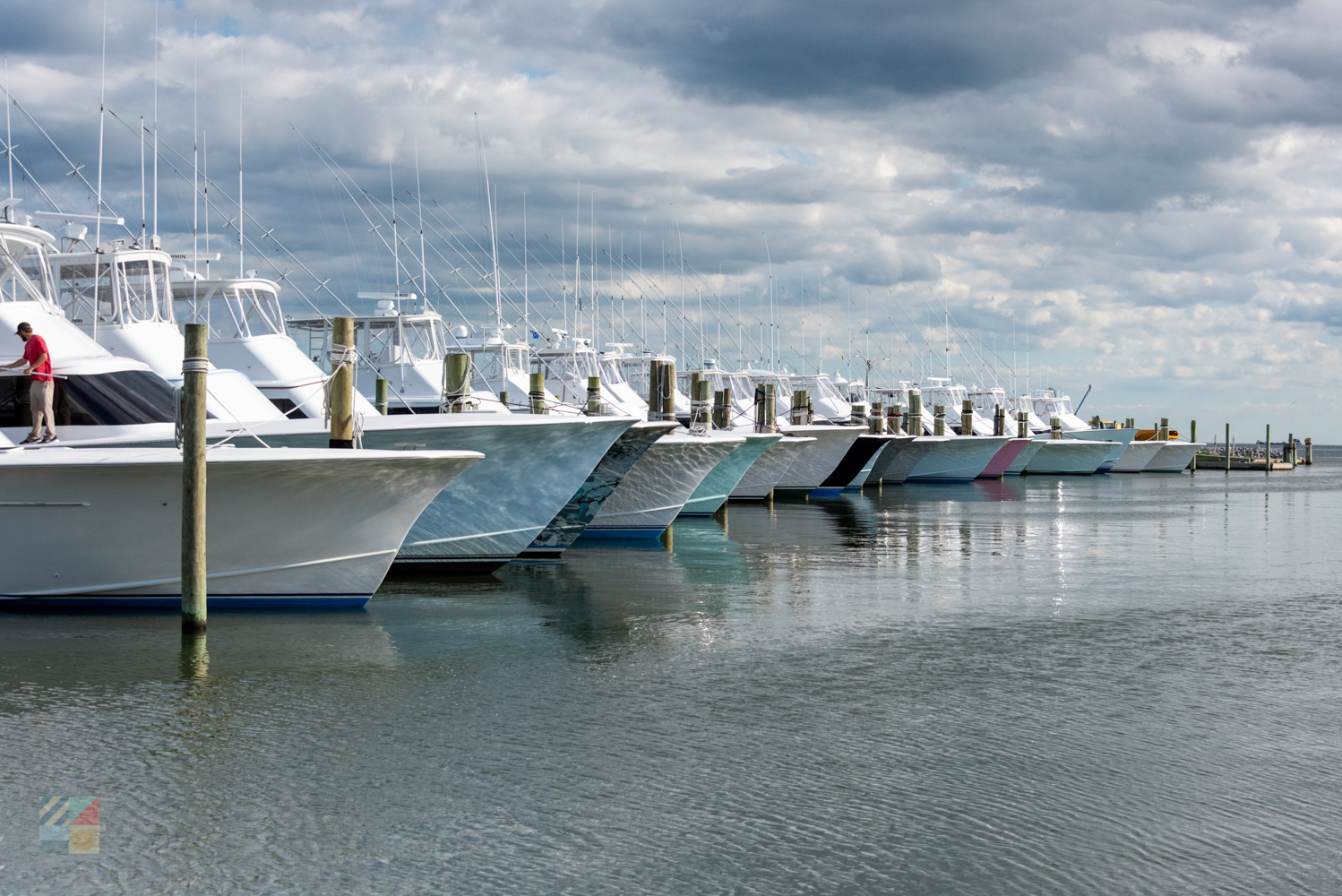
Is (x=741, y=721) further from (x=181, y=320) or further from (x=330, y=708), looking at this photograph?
(x=181, y=320)

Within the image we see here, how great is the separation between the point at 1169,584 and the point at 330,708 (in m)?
12.6

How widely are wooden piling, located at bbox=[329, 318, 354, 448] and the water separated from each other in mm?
1953

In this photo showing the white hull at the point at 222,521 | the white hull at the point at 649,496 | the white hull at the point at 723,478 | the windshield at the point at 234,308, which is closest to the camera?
the white hull at the point at 222,521

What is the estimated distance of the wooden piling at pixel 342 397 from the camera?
1382 centimetres

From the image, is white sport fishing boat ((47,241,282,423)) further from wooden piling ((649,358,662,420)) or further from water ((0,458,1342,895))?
wooden piling ((649,358,662,420))

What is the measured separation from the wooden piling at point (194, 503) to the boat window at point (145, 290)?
385 inches

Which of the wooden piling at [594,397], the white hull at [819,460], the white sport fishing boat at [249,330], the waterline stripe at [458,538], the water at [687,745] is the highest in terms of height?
the white sport fishing boat at [249,330]

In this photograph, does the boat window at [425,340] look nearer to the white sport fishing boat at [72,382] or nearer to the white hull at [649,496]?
the white hull at [649,496]

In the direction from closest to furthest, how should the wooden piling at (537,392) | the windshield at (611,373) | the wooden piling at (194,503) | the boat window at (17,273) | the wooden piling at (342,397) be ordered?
the wooden piling at (194,503)
the wooden piling at (342,397)
the boat window at (17,273)
the wooden piling at (537,392)
the windshield at (611,373)

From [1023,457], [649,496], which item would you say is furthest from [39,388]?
[1023,457]

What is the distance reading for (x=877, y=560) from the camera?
20.2m

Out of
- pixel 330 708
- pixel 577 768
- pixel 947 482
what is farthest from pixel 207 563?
pixel 947 482

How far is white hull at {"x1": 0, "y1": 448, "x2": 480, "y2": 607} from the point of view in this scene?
1227cm

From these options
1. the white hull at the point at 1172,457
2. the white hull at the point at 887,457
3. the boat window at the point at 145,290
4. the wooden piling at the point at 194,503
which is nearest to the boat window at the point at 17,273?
the boat window at the point at 145,290
